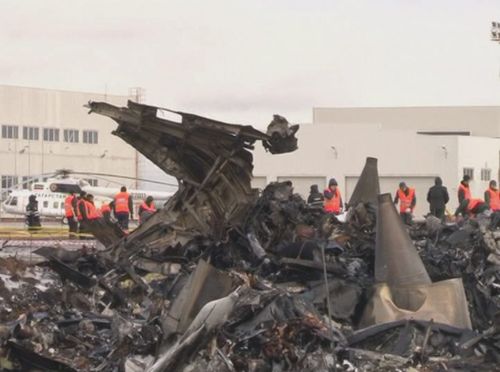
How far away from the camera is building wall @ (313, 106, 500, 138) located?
6450 centimetres

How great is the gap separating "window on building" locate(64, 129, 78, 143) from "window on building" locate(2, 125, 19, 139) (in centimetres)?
354

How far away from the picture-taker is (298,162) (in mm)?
54812

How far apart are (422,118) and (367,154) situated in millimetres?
11561

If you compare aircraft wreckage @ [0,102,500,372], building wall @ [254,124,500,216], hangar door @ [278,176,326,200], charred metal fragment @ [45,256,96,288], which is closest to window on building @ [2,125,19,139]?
building wall @ [254,124,500,216]

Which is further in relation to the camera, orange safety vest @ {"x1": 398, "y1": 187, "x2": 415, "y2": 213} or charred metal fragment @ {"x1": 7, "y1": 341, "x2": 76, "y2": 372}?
orange safety vest @ {"x1": 398, "y1": 187, "x2": 415, "y2": 213}

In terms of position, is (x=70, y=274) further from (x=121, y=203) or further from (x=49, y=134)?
(x=49, y=134)

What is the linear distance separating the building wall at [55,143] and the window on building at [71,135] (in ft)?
0.76

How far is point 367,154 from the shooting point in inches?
Answer: 2164

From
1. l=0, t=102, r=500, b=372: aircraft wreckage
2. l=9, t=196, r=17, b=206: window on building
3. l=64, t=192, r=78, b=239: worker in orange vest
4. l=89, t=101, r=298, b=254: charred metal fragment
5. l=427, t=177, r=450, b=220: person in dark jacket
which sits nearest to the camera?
l=0, t=102, r=500, b=372: aircraft wreckage

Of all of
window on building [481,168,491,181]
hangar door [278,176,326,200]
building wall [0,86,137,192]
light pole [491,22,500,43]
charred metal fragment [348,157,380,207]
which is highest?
light pole [491,22,500,43]

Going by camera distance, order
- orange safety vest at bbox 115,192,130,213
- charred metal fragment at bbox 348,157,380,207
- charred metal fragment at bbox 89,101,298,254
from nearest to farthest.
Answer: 1. charred metal fragment at bbox 89,101,298,254
2. charred metal fragment at bbox 348,157,380,207
3. orange safety vest at bbox 115,192,130,213

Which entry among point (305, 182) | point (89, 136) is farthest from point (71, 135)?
point (305, 182)

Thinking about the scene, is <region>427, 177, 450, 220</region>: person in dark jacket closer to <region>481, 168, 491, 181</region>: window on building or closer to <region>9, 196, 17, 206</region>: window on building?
<region>9, 196, 17, 206</region>: window on building

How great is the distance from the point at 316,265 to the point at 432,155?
44591mm
